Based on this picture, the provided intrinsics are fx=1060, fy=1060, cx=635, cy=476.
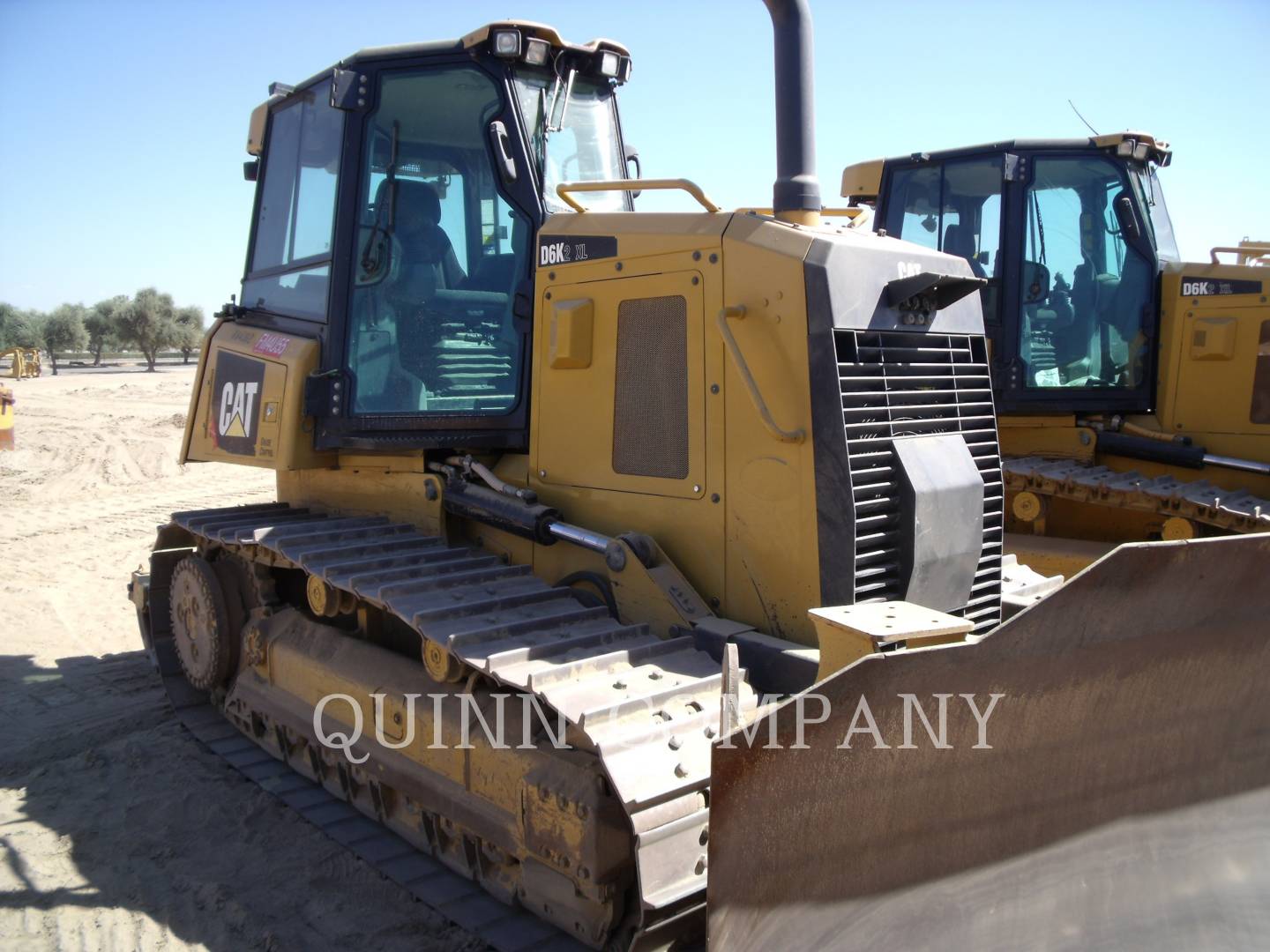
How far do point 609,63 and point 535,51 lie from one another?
18.8 inches

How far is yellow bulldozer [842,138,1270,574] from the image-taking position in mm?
6840

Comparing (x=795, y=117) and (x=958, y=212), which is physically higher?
(x=958, y=212)

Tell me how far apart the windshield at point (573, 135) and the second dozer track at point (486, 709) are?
5.30 ft

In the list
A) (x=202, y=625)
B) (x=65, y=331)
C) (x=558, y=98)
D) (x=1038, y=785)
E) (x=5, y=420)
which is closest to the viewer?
(x=1038, y=785)

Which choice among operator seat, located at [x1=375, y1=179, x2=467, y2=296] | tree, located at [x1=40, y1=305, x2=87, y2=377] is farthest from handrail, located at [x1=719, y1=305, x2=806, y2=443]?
tree, located at [x1=40, y1=305, x2=87, y2=377]

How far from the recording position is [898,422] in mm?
3514

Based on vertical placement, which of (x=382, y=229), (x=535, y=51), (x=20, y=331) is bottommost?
(x=382, y=229)

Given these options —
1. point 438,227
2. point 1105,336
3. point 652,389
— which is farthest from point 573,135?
point 1105,336

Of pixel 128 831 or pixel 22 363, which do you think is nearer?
pixel 128 831

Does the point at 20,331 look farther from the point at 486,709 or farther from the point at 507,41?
the point at 486,709

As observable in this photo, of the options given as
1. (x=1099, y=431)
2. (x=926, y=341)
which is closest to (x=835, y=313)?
(x=926, y=341)

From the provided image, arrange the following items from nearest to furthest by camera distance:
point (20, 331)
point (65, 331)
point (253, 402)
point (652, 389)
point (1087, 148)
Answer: point (652, 389)
point (253, 402)
point (1087, 148)
point (65, 331)
point (20, 331)

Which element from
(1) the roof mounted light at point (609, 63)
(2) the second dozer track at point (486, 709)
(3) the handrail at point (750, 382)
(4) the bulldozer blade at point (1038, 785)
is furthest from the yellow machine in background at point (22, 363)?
(4) the bulldozer blade at point (1038, 785)

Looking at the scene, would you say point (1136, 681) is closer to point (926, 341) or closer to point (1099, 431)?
point (926, 341)
